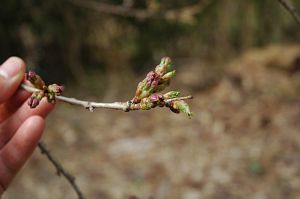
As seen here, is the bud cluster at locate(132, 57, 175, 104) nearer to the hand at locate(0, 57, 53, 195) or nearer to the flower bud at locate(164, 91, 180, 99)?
the flower bud at locate(164, 91, 180, 99)

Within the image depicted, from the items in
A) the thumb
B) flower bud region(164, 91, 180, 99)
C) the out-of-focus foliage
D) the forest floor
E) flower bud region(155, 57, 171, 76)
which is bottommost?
flower bud region(164, 91, 180, 99)

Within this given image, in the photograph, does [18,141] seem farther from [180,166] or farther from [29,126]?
[180,166]

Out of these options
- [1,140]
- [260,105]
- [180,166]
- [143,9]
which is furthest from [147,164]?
[1,140]

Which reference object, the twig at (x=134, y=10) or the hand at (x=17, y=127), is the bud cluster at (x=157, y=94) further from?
the twig at (x=134, y=10)

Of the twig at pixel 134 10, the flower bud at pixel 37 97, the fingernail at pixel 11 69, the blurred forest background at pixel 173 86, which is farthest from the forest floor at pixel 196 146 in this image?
the flower bud at pixel 37 97

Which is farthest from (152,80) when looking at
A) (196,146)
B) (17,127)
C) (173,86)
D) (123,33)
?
(123,33)

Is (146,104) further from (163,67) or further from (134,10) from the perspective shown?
(134,10)

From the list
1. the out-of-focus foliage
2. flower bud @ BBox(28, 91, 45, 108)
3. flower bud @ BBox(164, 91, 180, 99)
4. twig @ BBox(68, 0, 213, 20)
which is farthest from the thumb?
the out-of-focus foliage
